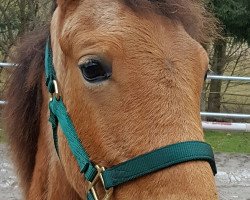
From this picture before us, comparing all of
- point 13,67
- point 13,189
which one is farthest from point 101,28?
point 13,189

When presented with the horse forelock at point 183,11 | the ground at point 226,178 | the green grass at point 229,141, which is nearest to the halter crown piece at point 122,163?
the horse forelock at point 183,11

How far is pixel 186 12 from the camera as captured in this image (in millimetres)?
2361

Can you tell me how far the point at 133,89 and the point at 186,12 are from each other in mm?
550

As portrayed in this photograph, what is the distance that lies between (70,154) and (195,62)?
683mm

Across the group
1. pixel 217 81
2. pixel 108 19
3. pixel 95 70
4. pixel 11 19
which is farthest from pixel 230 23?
pixel 95 70

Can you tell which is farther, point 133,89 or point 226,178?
point 226,178

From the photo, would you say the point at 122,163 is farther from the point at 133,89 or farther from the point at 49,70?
the point at 49,70

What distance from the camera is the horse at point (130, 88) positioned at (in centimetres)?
192

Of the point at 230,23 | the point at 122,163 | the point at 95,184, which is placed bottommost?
the point at 230,23

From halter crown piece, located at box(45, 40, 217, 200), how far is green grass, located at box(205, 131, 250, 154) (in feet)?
22.7

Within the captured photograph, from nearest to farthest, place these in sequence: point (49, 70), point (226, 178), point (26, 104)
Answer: point (49, 70) < point (26, 104) < point (226, 178)

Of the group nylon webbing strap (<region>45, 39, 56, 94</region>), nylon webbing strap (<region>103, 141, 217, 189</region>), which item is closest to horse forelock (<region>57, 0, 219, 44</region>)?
nylon webbing strap (<region>45, 39, 56, 94</region>)

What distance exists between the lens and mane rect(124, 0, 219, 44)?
7.30 feet

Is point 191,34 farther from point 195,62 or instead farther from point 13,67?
A: point 13,67
